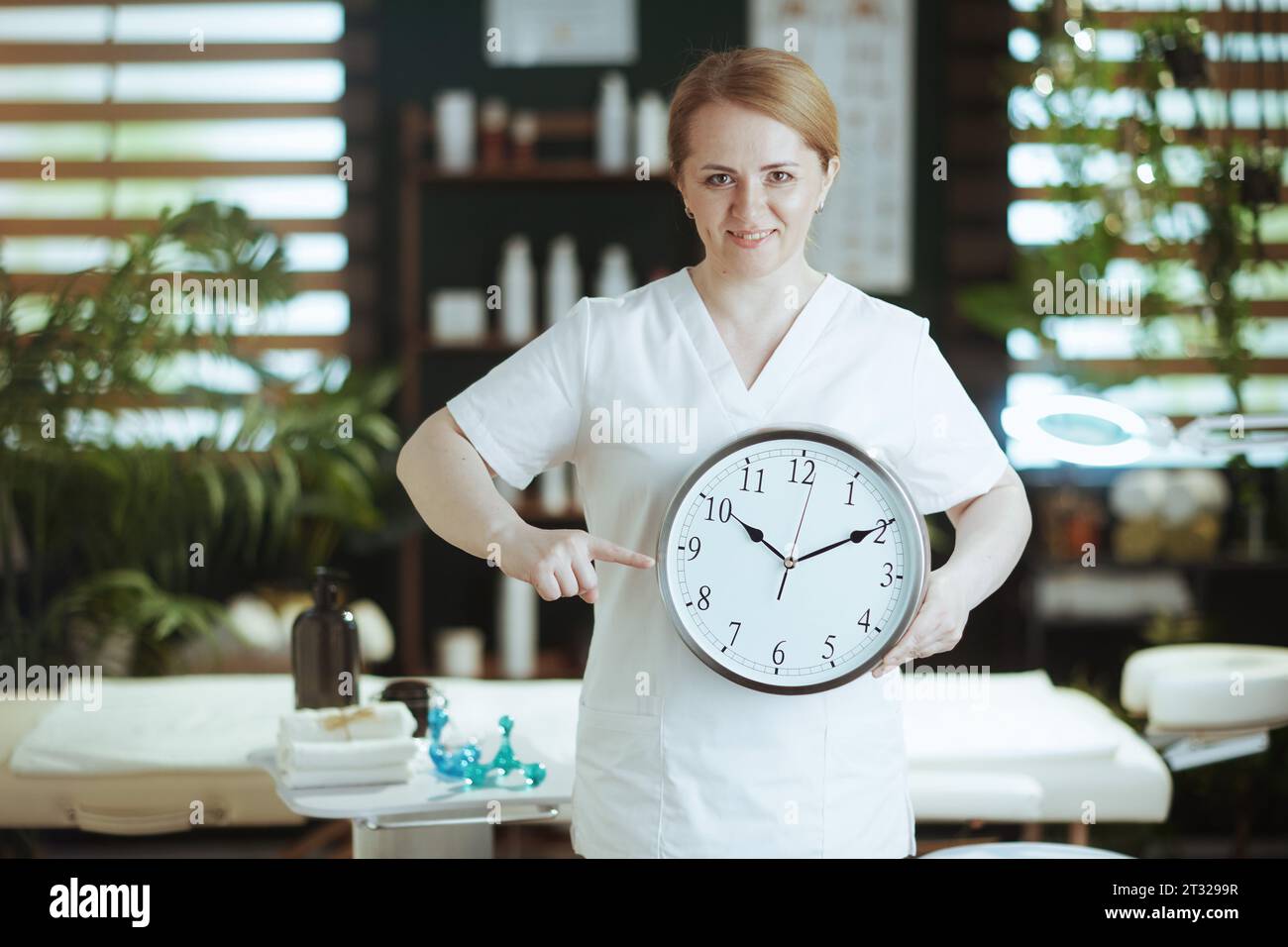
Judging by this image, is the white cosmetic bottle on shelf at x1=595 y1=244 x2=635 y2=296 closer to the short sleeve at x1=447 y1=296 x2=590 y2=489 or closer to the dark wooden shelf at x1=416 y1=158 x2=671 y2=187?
the dark wooden shelf at x1=416 y1=158 x2=671 y2=187

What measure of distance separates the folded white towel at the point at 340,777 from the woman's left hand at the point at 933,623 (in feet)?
2.24

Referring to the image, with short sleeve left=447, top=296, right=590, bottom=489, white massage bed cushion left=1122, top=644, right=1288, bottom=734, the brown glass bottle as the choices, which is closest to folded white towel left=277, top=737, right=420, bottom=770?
the brown glass bottle

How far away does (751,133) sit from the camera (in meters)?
1.28

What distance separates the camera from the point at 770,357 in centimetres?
137

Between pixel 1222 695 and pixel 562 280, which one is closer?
pixel 1222 695

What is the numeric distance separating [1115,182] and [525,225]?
150 cm

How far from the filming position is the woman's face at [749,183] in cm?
128

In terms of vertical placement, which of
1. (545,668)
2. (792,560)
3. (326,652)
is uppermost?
(792,560)

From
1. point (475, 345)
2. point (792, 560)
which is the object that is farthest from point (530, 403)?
point (475, 345)

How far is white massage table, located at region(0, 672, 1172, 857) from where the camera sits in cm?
206

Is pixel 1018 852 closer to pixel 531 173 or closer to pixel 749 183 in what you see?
pixel 749 183

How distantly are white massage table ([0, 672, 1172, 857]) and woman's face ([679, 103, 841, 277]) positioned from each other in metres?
0.83

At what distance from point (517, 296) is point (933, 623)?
2.25m
